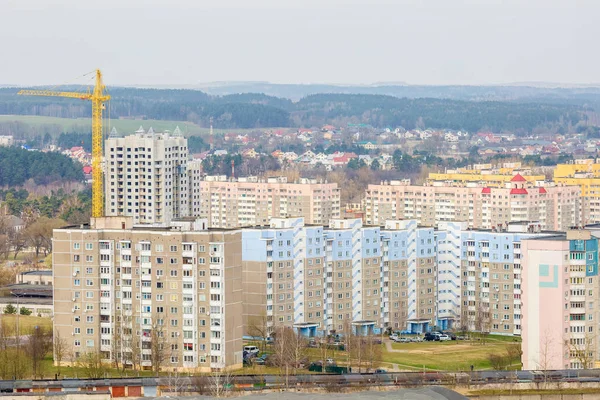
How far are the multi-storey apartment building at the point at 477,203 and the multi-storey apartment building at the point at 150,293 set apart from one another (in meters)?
24.6

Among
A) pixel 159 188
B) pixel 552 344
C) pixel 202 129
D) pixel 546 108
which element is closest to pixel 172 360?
pixel 552 344

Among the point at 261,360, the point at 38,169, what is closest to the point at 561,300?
the point at 261,360

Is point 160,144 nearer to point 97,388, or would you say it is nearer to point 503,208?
point 503,208

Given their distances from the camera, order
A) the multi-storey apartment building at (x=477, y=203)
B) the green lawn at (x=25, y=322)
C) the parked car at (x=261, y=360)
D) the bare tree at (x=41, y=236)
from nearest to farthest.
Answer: the parked car at (x=261, y=360) → the green lawn at (x=25, y=322) → the bare tree at (x=41, y=236) → the multi-storey apartment building at (x=477, y=203)

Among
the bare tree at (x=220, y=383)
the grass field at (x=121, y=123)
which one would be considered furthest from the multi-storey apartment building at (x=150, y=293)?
the grass field at (x=121, y=123)

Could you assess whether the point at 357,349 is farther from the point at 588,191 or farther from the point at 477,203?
the point at 588,191

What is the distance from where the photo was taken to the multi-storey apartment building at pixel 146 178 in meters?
61.5

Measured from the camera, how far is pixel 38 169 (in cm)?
9519

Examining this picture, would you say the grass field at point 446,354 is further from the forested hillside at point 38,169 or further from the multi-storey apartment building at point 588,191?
the forested hillside at point 38,169

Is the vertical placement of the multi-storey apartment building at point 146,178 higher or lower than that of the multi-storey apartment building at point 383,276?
higher

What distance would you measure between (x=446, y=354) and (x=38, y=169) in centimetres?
5965

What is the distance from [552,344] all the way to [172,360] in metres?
7.48

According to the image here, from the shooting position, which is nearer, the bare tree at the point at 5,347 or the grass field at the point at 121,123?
the bare tree at the point at 5,347

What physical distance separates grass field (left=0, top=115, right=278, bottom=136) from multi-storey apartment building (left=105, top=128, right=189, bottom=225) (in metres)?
75.6
